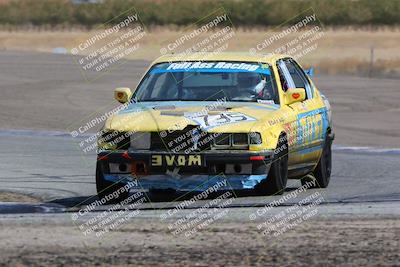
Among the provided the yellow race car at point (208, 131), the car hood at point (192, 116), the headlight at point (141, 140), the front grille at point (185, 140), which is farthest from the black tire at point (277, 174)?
the headlight at point (141, 140)

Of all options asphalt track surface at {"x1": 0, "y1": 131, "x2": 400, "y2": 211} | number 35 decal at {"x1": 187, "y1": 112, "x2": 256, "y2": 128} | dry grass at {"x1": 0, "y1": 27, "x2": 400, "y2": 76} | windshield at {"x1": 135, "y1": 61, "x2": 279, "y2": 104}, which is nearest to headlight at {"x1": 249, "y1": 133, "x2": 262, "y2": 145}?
number 35 decal at {"x1": 187, "y1": 112, "x2": 256, "y2": 128}

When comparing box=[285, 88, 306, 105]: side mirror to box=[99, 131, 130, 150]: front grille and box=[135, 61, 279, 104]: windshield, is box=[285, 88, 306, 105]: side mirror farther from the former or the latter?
box=[99, 131, 130, 150]: front grille

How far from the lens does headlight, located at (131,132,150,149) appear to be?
11664 millimetres

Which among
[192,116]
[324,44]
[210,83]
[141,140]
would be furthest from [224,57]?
[324,44]

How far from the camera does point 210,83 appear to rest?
12.9 meters

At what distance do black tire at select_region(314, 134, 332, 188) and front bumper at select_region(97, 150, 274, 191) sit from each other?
1980mm

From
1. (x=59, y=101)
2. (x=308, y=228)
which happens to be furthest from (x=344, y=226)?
(x=59, y=101)

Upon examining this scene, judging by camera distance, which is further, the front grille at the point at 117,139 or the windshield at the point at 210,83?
the windshield at the point at 210,83

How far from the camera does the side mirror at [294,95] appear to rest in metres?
12.7

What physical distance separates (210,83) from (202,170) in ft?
5.27

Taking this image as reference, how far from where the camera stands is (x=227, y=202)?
467 inches

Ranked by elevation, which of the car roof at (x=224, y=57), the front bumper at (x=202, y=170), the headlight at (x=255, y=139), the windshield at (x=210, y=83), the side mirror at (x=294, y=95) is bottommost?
the front bumper at (x=202, y=170)

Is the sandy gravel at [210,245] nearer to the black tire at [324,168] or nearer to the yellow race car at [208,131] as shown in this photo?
the yellow race car at [208,131]

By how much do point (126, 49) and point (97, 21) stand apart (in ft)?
55.3
